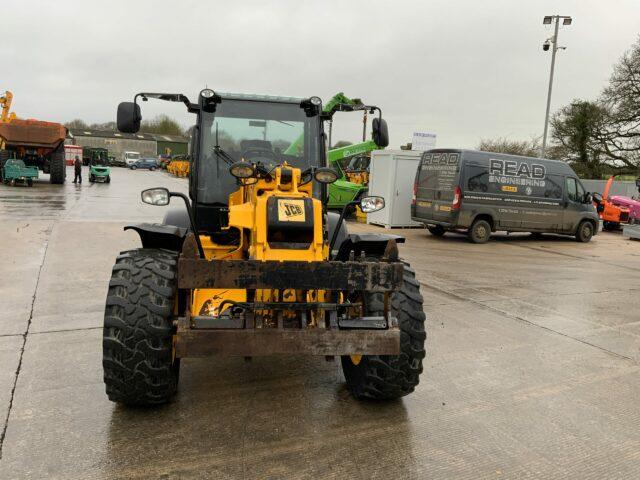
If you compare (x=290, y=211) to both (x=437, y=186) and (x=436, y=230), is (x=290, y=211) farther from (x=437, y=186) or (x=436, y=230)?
(x=436, y=230)

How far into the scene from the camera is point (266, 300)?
353 centimetres

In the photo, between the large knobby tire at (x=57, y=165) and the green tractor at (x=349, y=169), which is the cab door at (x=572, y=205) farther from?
the large knobby tire at (x=57, y=165)

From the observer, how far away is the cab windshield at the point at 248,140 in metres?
4.84

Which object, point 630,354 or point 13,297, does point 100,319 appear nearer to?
point 13,297

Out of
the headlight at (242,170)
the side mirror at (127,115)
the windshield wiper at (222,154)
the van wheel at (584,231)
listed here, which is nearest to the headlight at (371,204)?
the headlight at (242,170)

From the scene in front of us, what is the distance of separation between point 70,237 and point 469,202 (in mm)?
9152

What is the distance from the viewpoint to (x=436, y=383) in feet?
13.9

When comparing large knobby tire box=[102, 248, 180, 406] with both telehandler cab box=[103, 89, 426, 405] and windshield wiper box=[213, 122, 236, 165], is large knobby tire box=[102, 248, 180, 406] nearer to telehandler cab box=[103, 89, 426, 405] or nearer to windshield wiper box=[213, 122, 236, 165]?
telehandler cab box=[103, 89, 426, 405]

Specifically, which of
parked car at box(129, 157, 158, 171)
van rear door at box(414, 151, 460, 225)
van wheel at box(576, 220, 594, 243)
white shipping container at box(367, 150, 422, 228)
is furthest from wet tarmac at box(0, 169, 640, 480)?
parked car at box(129, 157, 158, 171)

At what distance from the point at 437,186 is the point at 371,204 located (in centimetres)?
964

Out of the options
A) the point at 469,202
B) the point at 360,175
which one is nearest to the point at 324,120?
the point at 469,202

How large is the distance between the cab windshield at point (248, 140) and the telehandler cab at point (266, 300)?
0.50m

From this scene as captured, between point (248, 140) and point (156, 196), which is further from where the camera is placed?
point (248, 140)

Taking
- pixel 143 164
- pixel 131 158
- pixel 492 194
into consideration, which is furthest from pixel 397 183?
pixel 131 158
